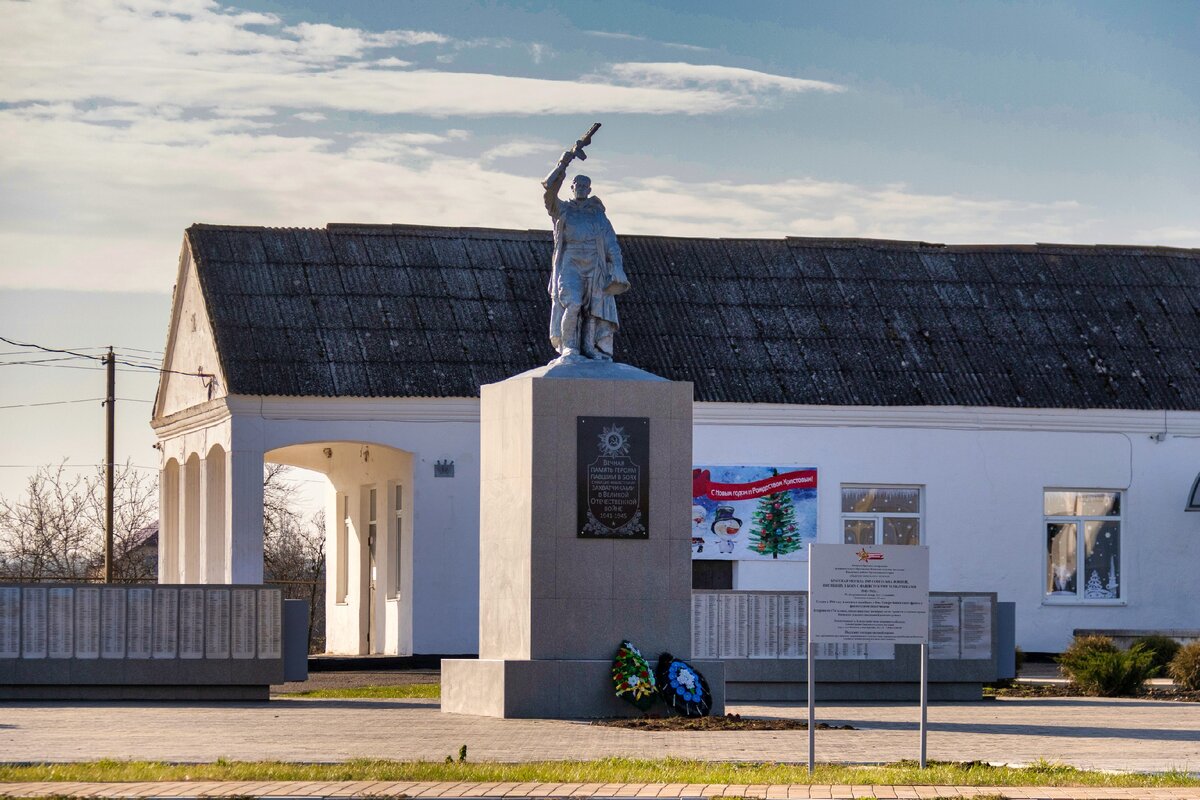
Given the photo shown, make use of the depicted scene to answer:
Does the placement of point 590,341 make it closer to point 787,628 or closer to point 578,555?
point 578,555

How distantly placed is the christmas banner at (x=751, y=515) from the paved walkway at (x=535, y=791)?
19064 mm

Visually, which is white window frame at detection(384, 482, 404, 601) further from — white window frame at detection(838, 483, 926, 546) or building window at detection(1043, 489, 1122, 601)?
building window at detection(1043, 489, 1122, 601)

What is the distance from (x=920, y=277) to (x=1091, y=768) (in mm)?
21949

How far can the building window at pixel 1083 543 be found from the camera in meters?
32.3

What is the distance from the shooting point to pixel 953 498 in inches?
1252

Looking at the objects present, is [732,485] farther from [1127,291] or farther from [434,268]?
[1127,291]

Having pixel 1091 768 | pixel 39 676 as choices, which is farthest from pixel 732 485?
pixel 1091 768

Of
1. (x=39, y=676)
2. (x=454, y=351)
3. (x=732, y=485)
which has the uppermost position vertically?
(x=454, y=351)

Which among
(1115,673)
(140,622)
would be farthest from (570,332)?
(1115,673)

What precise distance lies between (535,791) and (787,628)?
425 inches

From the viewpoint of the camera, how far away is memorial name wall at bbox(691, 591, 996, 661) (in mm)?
21781

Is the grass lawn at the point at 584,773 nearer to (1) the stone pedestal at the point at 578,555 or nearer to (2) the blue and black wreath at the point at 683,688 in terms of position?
(2) the blue and black wreath at the point at 683,688

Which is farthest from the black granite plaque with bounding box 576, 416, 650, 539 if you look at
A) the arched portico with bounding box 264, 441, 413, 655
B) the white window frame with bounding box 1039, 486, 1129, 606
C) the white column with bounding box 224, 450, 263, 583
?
the white window frame with bounding box 1039, 486, 1129, 606

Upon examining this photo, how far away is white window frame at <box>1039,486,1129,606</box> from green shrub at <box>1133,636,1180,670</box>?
5047 mm
